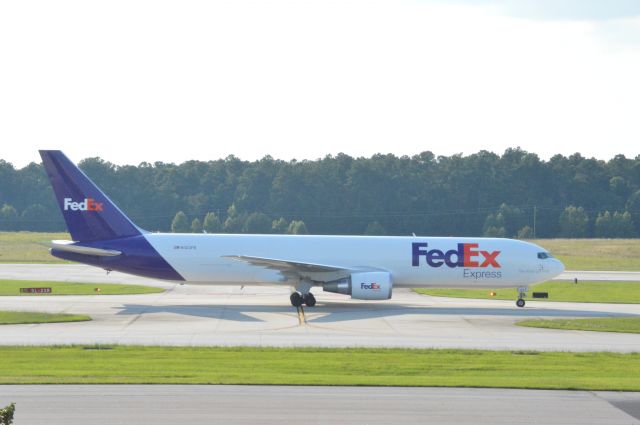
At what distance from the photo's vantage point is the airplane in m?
41.4

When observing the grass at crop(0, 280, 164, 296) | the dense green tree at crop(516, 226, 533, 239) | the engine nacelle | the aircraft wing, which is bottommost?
the grass at crop(0, 280, 164, 296)

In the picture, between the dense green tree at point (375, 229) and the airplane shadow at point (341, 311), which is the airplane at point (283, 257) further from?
the dense green tree at point (375, 229)

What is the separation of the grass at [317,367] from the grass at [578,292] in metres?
21.8

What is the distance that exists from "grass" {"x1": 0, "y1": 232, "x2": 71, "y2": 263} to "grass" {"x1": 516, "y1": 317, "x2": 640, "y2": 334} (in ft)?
165

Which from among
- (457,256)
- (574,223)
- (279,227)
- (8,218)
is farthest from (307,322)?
(8,218)

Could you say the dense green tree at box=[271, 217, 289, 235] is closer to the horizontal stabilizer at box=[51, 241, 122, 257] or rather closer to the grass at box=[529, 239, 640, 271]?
the grass at box=[529, 239, 640, 271]

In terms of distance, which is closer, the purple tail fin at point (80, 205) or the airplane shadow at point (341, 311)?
the airplane shadow at point (341, 311)

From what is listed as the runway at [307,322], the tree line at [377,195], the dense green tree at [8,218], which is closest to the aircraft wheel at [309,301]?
the runway at [307,322]

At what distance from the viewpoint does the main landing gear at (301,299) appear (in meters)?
41.6

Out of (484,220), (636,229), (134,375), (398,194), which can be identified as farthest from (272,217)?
(134,375)

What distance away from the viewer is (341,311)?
4034 cm

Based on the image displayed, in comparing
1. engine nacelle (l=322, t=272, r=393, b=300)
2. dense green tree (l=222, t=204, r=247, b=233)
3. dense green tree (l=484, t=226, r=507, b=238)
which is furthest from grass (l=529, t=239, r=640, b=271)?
engine nacelle (l=322, t=272, r=393, b=300)

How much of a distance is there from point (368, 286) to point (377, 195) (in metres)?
85.7

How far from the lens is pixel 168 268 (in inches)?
1650
